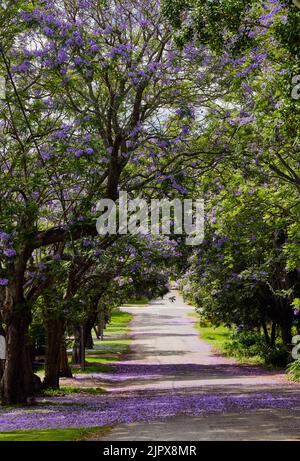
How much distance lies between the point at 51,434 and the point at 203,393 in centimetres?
946

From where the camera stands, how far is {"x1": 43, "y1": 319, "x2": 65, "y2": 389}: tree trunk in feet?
76.4

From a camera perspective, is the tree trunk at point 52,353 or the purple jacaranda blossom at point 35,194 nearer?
the purple jacaranda blossom at point 35,194

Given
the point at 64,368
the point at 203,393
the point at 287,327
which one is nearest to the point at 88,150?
the point at 203,393

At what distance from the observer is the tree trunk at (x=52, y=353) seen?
2328 cm

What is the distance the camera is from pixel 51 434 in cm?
1209

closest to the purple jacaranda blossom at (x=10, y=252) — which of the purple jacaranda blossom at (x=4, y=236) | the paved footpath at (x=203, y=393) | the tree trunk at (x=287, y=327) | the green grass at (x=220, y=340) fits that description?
the purple jacaranda blossom at (x=4, y=236)

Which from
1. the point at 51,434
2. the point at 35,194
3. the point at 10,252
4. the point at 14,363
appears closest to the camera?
the point at 51,434

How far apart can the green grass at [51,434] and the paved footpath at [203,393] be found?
0.40 meters

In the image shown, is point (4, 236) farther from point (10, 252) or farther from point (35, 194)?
point (35, 194)

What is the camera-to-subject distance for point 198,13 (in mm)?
11344

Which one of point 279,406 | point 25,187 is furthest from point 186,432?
point 25,187

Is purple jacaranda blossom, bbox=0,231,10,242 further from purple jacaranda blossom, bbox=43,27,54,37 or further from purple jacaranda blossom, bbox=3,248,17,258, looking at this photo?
purple jacaranda blossom, bbox=43,27,54,37

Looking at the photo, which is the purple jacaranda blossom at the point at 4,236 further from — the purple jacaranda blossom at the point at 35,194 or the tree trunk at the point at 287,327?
the tree trunk at the point at 287,327

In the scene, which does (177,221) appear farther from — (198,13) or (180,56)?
(198,13)
